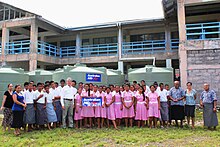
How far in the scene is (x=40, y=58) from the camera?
16031 millimetres

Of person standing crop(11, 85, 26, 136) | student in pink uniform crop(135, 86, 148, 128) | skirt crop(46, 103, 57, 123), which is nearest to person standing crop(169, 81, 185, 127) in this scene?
student in pink uniform crop(135, 86, 148, 128)

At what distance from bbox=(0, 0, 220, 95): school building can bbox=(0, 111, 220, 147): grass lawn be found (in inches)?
187

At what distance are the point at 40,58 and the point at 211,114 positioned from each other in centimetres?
1236

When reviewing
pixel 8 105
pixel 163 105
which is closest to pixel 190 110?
pixel 163 105

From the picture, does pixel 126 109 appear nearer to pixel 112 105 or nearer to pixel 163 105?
pixel 112 105

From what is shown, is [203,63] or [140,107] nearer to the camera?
[140,107]

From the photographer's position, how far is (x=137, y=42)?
16.9m

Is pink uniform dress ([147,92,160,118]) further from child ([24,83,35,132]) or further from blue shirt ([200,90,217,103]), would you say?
child ([24,83,35,132])

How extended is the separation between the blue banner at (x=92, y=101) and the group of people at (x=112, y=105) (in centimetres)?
8

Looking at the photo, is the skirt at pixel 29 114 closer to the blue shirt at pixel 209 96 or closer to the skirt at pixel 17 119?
the skirt at pixel 17 119

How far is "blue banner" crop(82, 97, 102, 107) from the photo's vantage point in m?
7.39

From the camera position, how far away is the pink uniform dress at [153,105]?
723 cm

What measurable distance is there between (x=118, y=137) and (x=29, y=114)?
2891 mm

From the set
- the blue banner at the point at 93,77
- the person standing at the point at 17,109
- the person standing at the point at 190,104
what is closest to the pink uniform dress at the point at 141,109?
the person standing at the point at 190,104
